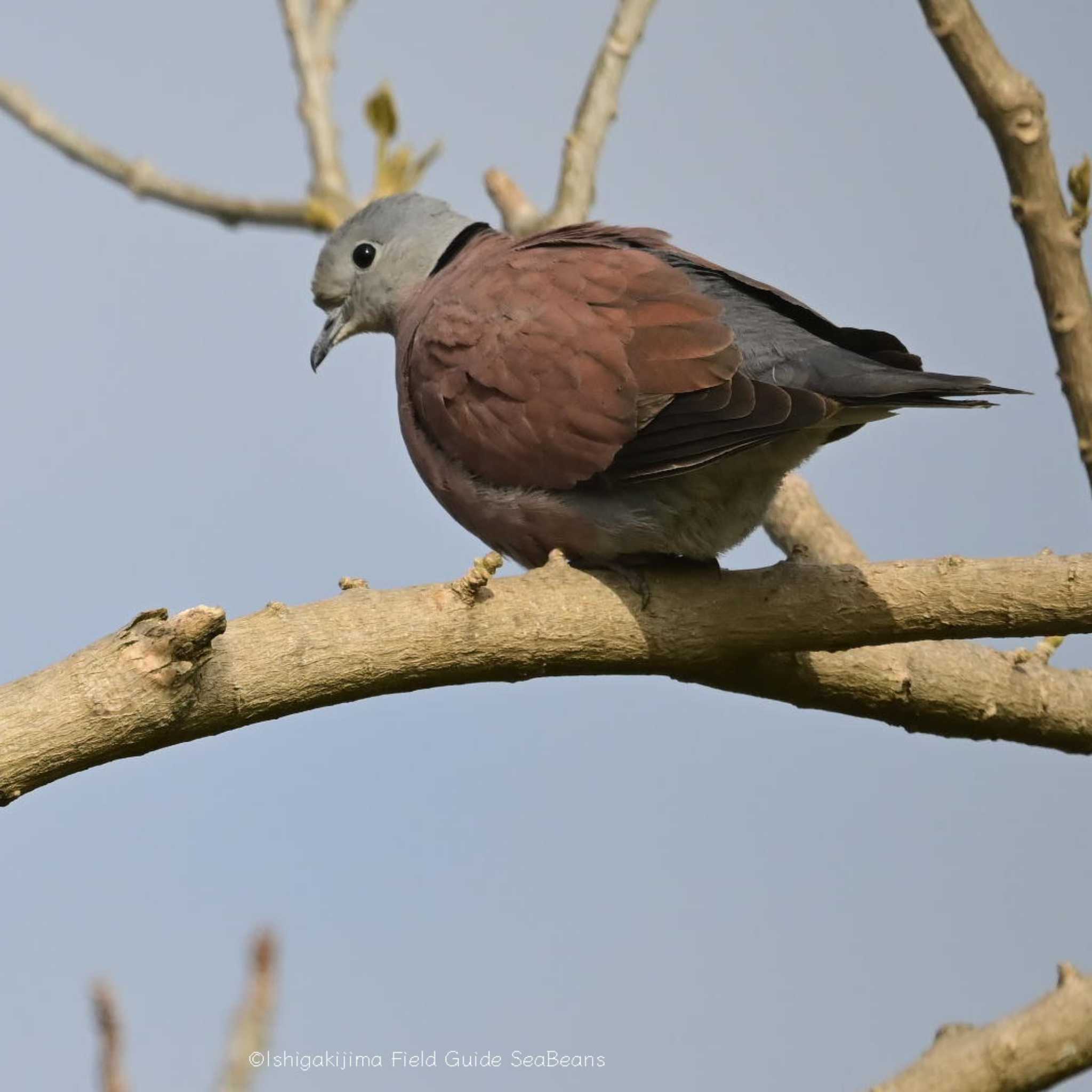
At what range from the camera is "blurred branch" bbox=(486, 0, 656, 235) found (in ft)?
18.6

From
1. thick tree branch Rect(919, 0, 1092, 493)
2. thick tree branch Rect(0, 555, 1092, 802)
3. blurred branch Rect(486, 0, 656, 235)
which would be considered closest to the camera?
thick tree branch Rect(0, 555, 1092, 802)

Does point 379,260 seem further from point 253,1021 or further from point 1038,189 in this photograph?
point 253,1021

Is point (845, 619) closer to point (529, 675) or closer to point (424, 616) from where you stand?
point (529, 675)

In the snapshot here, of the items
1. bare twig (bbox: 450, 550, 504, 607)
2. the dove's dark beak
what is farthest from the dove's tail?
the dove's dark beak

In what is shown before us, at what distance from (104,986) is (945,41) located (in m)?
3.14

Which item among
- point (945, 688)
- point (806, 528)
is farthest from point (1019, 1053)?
point (806, 528)

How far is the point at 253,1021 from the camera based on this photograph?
89.2 inches

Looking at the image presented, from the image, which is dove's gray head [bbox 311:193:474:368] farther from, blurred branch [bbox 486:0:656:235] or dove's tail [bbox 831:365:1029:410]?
dove's tail [bbox 831:365:1029:410]

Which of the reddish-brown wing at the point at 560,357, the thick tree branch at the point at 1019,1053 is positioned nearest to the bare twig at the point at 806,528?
the reddish-brown wing at the point at 560,357

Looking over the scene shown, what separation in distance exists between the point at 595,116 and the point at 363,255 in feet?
3.95

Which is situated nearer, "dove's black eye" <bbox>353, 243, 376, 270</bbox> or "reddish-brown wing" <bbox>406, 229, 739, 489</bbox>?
"reddish-brown wing" <bbox>406, 229, 739, 489</bbox>

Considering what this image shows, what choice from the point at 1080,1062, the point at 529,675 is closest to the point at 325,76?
the point at 529,675

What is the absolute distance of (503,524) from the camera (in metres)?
3.87

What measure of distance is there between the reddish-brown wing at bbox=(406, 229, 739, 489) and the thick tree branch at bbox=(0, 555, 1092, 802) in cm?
41
